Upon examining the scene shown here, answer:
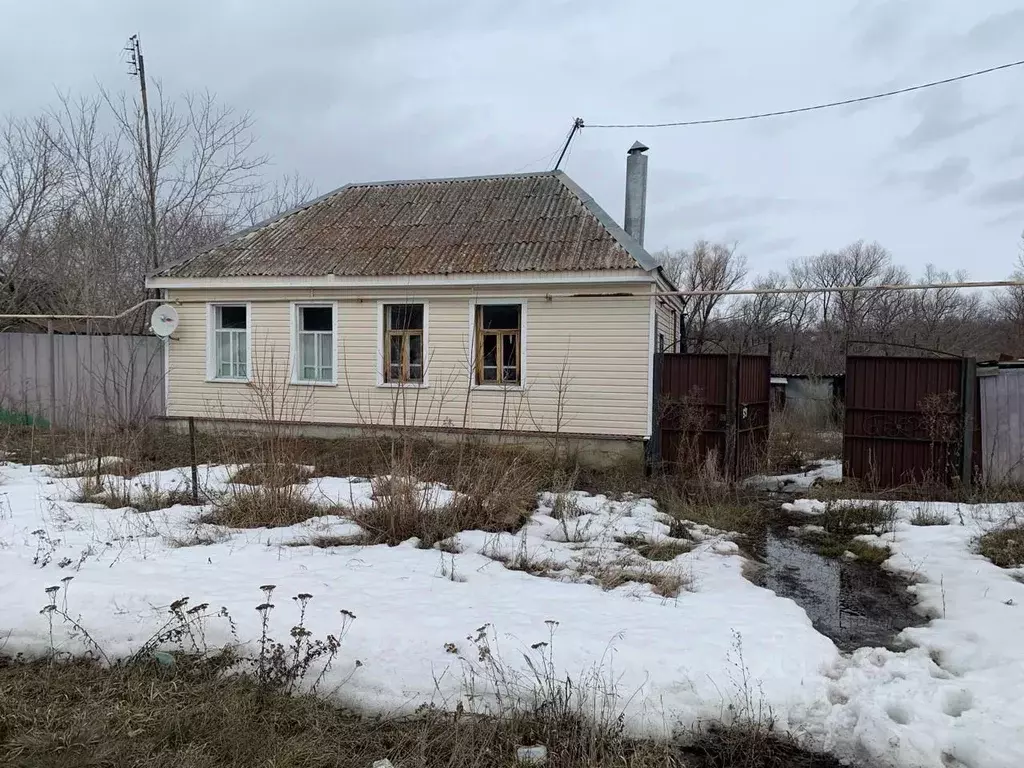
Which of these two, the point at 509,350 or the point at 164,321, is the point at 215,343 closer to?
the point at 164,321

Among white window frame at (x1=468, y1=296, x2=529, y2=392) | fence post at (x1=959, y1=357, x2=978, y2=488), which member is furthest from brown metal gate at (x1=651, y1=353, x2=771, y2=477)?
fence post at (x1=959, y1=357, x2=978, y2=488)

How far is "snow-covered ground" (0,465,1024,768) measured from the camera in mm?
3275

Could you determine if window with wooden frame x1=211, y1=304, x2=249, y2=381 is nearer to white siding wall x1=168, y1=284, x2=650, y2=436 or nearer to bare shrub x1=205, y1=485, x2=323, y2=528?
white siding wall x1=168, y1=284, x2=650, y2=436

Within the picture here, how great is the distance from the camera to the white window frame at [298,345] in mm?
11609

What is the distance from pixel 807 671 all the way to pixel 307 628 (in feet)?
9.37

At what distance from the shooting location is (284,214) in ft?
44.3

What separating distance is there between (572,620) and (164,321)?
27.7 ft

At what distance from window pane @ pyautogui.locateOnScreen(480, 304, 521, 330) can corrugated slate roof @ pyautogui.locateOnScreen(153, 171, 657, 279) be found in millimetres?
738

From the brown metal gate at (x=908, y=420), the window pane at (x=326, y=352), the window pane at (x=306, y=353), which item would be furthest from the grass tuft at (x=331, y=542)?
the brown metal gate at (x=908, y=420)

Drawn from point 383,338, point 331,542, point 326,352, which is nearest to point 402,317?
point 383,338

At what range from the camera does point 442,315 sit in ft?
36.5

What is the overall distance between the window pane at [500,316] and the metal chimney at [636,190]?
2.97 metres

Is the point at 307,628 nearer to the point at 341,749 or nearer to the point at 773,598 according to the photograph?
the point at 341,749

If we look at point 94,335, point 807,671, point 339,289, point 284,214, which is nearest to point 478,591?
point 807,671
